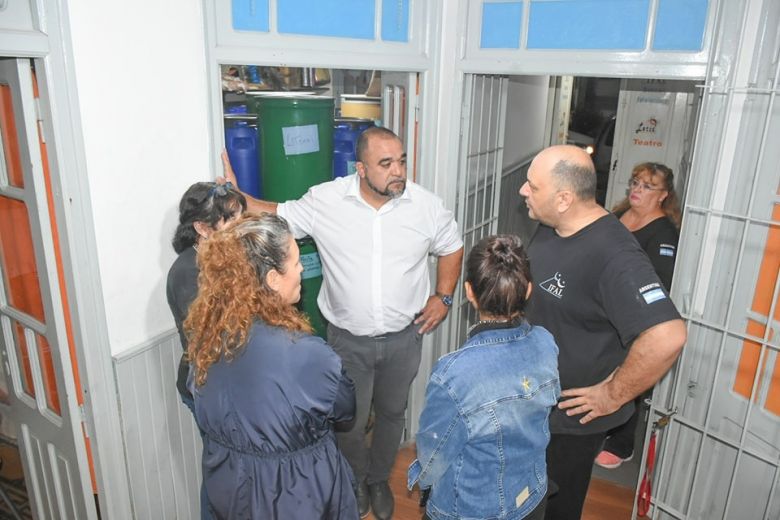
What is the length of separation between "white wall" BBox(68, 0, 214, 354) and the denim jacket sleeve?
1.07 metres

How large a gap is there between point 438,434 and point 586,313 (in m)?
0.68

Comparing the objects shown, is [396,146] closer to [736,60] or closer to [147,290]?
[147,290]

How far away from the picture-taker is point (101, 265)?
5.88 ft

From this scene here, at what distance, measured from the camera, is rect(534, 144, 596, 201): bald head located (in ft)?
6.27

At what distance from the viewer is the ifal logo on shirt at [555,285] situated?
74.9 inches

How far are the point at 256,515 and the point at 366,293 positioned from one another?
1.09 metres

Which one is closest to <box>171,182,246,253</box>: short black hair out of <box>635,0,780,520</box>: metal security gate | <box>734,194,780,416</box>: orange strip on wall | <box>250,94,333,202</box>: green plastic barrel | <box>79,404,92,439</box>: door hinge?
<box>250,94,333,202</box>: green plastic barrel

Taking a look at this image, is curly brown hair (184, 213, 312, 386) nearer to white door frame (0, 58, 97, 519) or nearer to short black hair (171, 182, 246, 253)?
short black hair (171, 182, 246, 253)

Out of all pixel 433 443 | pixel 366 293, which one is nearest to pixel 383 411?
pixel 366 293

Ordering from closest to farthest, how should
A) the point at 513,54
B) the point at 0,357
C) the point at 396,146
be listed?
the point at 0,357
the point at 396,146
the point at 513,54

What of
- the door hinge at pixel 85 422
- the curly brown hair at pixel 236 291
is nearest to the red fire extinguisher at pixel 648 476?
the curly brown hair at pixel 236 291

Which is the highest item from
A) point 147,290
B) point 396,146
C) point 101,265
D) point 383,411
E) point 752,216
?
point 396,146

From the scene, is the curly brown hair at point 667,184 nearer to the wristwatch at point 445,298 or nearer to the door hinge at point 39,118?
the wristwatch at point 445,298

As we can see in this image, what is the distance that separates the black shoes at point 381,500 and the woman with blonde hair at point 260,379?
1.25 m
